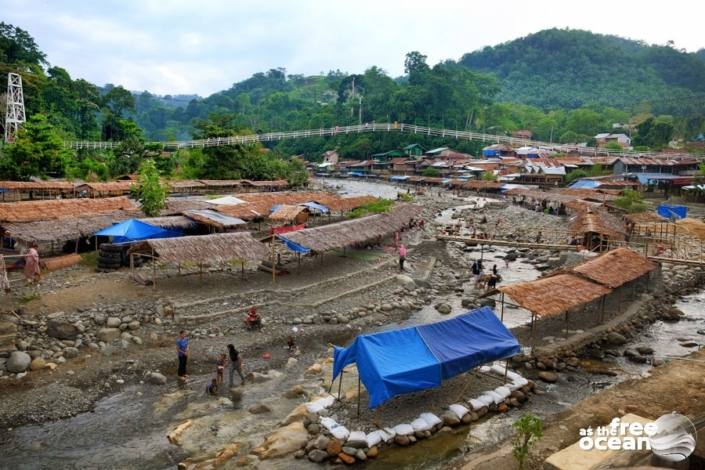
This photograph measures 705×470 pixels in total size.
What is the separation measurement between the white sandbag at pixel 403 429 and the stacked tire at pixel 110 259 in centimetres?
1542

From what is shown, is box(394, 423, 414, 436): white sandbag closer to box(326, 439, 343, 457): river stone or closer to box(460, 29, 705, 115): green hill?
box(326, 439, 343, 457): river stone

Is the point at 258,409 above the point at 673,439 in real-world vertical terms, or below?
below

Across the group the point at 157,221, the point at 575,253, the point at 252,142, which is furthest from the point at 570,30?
the point at 157,221

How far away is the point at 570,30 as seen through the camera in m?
168

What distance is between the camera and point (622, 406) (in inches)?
504

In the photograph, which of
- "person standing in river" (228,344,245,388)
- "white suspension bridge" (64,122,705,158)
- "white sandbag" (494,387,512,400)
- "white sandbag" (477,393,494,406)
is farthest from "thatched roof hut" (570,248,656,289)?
"white suspension bridge" (64,122,705,158)

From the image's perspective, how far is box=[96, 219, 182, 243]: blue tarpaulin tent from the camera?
2319 cm

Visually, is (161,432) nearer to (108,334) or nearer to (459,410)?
(108,334)

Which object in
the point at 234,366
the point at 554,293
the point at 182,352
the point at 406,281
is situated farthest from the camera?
the point at 406,281

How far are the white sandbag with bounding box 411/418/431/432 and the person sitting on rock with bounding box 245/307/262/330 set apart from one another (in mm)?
8056

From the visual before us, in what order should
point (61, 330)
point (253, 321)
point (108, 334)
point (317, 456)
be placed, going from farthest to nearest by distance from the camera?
point (253, 321) < point (108, 334) < point (61, 330) < point (317, 456)

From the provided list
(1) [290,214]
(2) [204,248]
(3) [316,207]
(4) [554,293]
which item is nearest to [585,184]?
(3) [316,207]

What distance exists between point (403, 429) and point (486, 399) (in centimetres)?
284

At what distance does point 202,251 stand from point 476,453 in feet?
44.6
